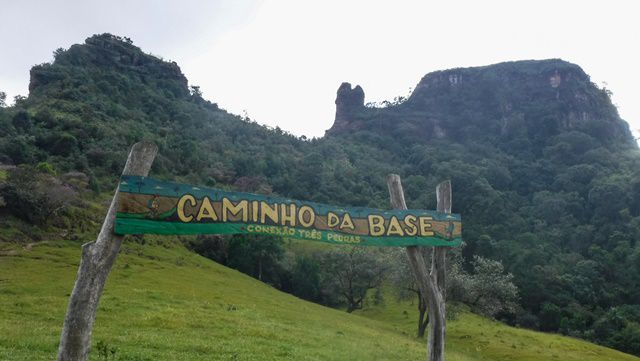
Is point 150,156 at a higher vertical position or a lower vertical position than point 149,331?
higher

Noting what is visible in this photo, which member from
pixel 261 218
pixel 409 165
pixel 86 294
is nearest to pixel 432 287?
pixel 261 218

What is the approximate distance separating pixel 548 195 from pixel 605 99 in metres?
85.9

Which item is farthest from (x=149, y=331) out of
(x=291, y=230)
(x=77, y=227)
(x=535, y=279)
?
(x=535, y=279)

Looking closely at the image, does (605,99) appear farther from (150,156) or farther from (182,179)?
(150,156)

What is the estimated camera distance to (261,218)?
33.5 ft

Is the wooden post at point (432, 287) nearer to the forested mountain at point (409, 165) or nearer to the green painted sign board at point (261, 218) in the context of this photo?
the green painted sign board at point (261, 218)

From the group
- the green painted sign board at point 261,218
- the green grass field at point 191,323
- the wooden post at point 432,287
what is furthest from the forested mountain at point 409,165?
the wooden post at point 432,287

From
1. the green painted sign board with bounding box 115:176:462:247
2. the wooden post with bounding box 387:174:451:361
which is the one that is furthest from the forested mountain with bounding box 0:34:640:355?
the wooden post with bounding box 387:174:451:361

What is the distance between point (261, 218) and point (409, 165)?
156 metres

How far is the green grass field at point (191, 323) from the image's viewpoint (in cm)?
1684

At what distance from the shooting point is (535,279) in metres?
78.5

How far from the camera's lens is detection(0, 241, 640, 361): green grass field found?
663 inches

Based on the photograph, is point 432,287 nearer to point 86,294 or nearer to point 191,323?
point 86,294

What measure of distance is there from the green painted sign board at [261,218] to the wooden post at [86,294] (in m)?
0.32
